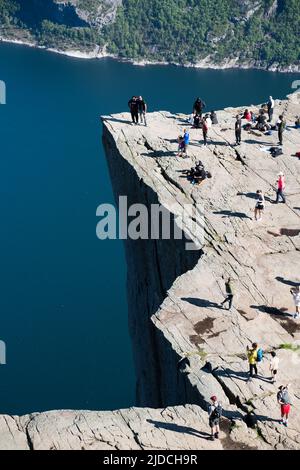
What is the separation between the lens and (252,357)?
27719 mm

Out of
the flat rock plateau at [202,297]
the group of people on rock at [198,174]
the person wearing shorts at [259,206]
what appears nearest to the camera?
the flat rock plateau at [202,297]

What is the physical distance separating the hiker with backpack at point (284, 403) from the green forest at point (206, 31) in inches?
6469

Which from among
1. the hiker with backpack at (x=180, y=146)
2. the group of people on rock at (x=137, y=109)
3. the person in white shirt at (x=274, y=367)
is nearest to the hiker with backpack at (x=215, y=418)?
Answer: the person in white shirt at (x=274, y=367)

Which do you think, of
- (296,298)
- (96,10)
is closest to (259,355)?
(296,298)

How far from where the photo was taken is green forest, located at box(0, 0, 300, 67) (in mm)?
183375

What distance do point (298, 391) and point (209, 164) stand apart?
18862 millimetres

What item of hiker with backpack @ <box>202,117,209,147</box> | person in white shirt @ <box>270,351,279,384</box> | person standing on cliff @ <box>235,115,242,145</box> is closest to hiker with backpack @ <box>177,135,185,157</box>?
hiker with backpack @ <box>202,117,209,147</box>

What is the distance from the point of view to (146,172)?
4191 centimetres

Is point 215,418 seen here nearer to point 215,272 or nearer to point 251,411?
point 251,411

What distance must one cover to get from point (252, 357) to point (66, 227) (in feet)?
225

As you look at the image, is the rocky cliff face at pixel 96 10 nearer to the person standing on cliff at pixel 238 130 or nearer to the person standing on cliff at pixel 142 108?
the person standing on cliff at pixel 142 108

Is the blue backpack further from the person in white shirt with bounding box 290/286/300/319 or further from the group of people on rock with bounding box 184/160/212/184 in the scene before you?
the group of people on rock with bounding box 184/160/212/184

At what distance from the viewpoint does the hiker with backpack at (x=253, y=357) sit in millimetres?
27712

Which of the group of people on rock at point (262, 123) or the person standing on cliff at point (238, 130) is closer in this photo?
the person standing on cliff at point (238, 130)
